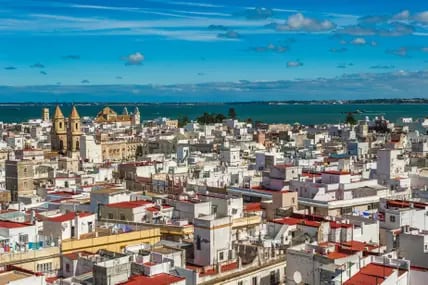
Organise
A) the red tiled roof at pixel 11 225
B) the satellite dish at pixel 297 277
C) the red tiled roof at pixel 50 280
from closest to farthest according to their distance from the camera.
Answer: the red tiled roof at pixel 50 280
the satellite dish at pixel 297 277
the red tiled roof at pixel 11 225

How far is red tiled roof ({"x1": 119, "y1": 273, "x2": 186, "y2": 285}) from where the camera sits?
1899 cm

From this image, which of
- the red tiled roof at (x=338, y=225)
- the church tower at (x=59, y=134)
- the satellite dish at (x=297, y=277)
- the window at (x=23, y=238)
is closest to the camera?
the satellite dish at (x=297, y=277)

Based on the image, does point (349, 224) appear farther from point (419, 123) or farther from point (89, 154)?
point (419, 123)

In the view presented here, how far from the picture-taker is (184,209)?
3111cm

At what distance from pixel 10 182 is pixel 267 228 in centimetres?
2303

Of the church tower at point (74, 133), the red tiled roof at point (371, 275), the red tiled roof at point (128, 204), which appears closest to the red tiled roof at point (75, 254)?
the red tiled roof at point (128, 204)

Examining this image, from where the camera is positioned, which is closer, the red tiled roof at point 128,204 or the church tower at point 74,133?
the red tiled roof at point 128,204

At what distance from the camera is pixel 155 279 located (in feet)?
63.4

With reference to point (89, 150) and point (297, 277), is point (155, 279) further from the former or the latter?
point (89, 150)

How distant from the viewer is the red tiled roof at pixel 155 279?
1899 centimetres

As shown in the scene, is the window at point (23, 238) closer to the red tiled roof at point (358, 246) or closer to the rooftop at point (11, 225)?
the rooftop at point (11, 225)

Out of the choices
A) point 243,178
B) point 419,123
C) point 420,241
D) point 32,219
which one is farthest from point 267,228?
point 419,123

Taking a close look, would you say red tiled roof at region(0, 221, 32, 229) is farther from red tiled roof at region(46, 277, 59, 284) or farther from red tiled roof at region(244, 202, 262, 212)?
red tiled roof at region(244, 202, 262, 212)

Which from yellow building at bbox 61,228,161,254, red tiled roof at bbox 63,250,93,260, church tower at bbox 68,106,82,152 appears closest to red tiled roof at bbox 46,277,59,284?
red tiled roof at bbox 63,250,93,260
